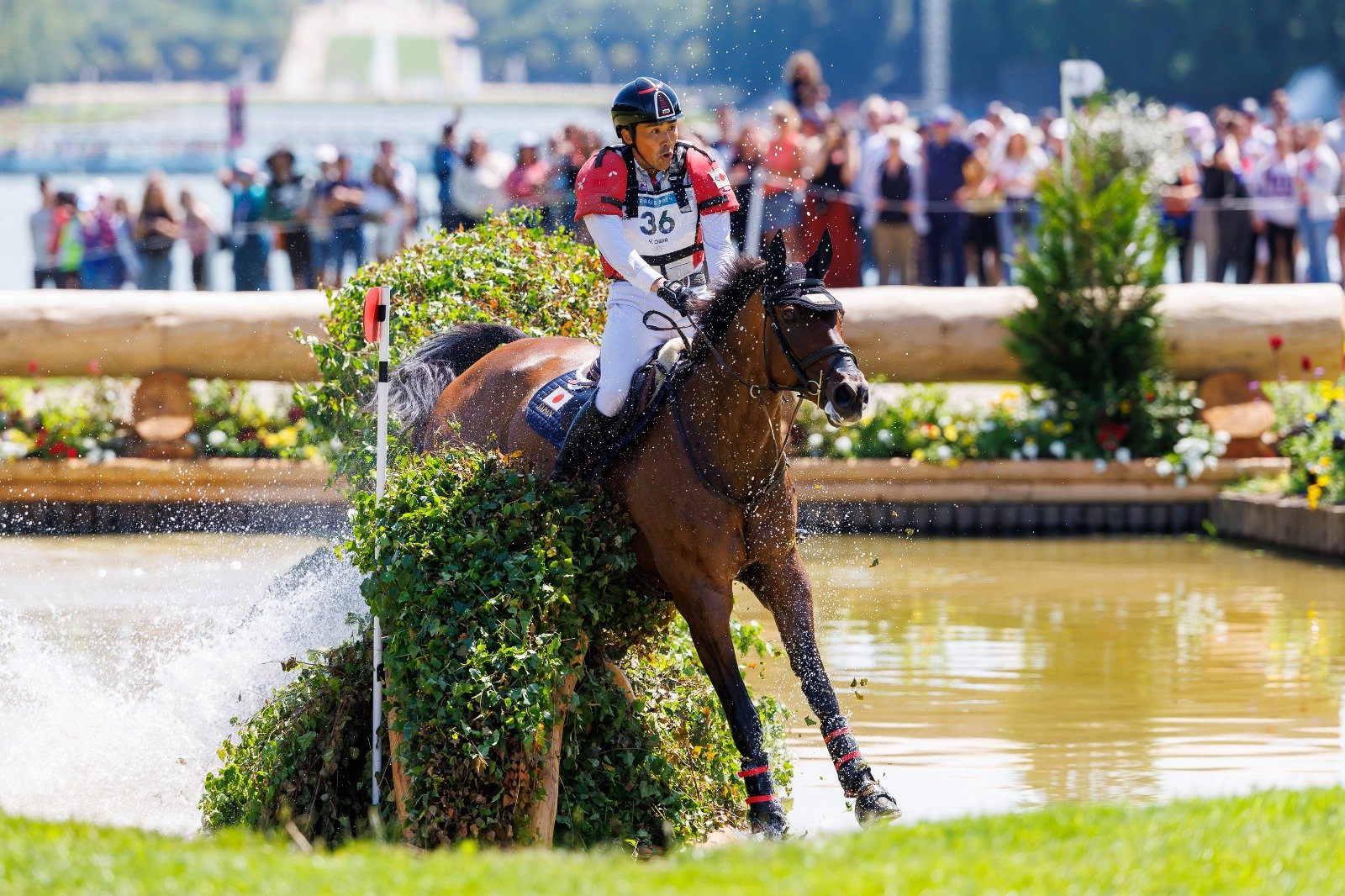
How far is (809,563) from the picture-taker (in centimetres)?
1109

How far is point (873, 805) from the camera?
6.10 metres

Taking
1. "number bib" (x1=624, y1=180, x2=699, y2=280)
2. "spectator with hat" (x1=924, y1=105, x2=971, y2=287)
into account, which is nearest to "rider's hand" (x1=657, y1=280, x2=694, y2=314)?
"number bib" (x1=624, y1=180, x2=699, y2=280)

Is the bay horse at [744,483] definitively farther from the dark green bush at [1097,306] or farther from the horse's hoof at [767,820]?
the dark green bush at [1097,306]

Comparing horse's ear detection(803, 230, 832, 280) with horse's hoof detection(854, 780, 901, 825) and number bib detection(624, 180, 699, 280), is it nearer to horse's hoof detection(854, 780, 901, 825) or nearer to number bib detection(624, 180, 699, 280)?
number bib detection(624, 180, 699, 280)

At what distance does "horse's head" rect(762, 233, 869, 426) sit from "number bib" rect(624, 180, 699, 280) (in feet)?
1.68

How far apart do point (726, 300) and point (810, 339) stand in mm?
399

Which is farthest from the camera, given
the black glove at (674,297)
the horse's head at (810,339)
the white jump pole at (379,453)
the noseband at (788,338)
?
the black glove at (674,297)

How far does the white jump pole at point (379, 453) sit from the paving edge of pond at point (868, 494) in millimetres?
6927

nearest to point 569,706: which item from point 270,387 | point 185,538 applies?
point 185,538

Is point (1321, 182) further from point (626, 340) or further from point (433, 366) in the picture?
point (626, 340)

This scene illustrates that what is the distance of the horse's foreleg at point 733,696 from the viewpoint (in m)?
6.13

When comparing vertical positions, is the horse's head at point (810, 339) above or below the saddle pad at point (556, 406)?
above

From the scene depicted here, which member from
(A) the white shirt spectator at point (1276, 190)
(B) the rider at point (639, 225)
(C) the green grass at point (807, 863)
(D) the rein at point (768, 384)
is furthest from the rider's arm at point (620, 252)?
(A) the white shirt spectator at point (1276, 190)

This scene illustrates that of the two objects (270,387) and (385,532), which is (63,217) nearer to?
(270,387)
